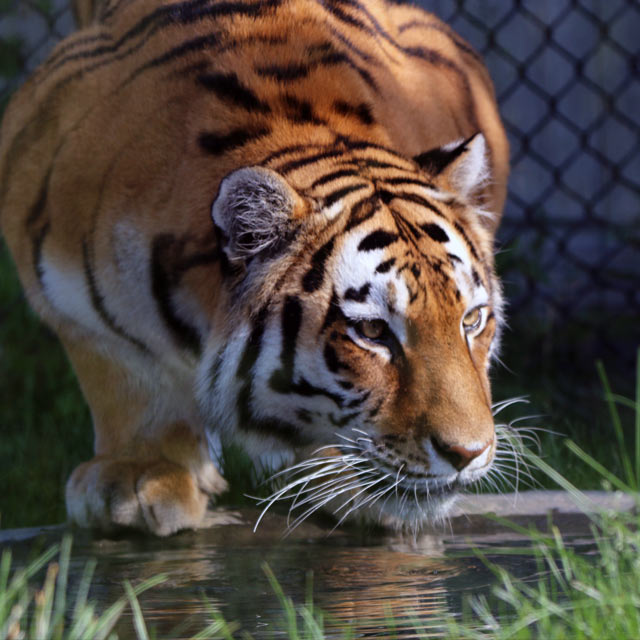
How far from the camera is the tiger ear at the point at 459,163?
1.83 m

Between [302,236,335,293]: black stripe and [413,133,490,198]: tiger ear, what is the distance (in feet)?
0.89

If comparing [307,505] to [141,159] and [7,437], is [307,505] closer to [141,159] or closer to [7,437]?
[141,159]

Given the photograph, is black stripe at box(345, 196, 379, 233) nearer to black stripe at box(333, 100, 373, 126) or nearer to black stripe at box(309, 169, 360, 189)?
black stripe at box(309, 169, 360, 189)

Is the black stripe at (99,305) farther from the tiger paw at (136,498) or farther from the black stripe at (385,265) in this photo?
the black stripe at (385,265)

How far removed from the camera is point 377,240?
166 cm

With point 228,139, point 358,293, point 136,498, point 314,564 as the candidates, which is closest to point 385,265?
point 358,293

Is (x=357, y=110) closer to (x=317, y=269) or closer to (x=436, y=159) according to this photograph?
(x=436, y=159)

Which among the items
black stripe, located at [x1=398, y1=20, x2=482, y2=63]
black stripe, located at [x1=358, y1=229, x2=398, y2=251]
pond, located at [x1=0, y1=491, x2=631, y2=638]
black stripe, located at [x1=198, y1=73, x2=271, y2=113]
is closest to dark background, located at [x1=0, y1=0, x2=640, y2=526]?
pond, located at [x1=0, y1=491, x2=631, y2=638]

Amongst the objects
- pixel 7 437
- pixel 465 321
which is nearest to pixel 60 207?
pixel 465 321

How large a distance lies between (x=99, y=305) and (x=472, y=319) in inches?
26.4

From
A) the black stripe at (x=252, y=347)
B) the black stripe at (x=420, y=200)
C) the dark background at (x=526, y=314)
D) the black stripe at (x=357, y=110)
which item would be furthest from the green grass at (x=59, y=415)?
the black stripe at (x=357, y=110)

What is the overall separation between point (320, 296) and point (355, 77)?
0.46 meters

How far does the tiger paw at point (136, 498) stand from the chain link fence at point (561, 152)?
0.89 metres

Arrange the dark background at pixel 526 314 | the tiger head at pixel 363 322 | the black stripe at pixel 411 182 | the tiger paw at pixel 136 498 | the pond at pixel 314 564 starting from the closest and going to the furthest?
the pond at pixel 314 564, the tiger head at pixel 363 322, the black stripe at pixel 411 182, the tiger paw at pixel 136 498, the dark background at pixel 526 314
